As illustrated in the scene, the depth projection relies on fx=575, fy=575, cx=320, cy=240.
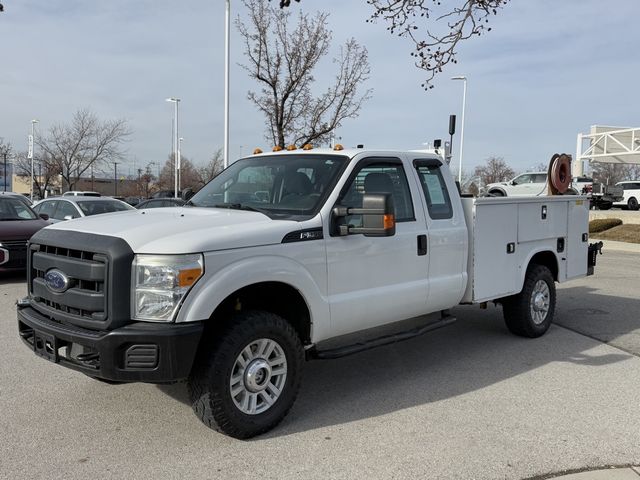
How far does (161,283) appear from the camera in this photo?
3494mm

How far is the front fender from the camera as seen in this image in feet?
11.6

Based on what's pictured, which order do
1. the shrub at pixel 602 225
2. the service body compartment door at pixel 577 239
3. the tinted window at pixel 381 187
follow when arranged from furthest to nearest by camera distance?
1. the shrub at pixel 602 225
2. the service body compartment door at pixel 577 239
3. the tinted window at pixel 381 187

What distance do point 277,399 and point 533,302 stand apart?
12.5 ft

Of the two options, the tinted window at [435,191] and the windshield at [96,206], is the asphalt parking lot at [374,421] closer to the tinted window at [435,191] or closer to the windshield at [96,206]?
the tinted window at [435,191]

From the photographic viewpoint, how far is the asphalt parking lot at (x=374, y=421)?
3545mm

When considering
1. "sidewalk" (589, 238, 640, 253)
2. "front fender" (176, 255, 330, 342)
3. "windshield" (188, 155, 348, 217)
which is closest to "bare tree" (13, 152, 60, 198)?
"sidewalk" (589, 238, 640, 253)

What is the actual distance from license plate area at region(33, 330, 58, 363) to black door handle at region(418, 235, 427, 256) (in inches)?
116

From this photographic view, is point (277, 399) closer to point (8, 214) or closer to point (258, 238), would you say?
point (258, 238)

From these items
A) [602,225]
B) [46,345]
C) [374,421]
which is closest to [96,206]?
[46,345]

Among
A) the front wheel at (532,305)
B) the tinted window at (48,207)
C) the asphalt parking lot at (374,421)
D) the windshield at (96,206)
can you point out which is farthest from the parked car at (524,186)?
the asphalt parking lot at (374,421)

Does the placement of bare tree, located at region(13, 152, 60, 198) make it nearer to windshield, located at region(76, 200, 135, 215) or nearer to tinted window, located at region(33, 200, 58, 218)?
tinted window, located at region(33, 200, 58, 218)

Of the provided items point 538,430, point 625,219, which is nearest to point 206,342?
point 538,430

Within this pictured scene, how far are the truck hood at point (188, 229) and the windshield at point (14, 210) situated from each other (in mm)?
7394

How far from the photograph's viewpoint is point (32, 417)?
4.19 m
